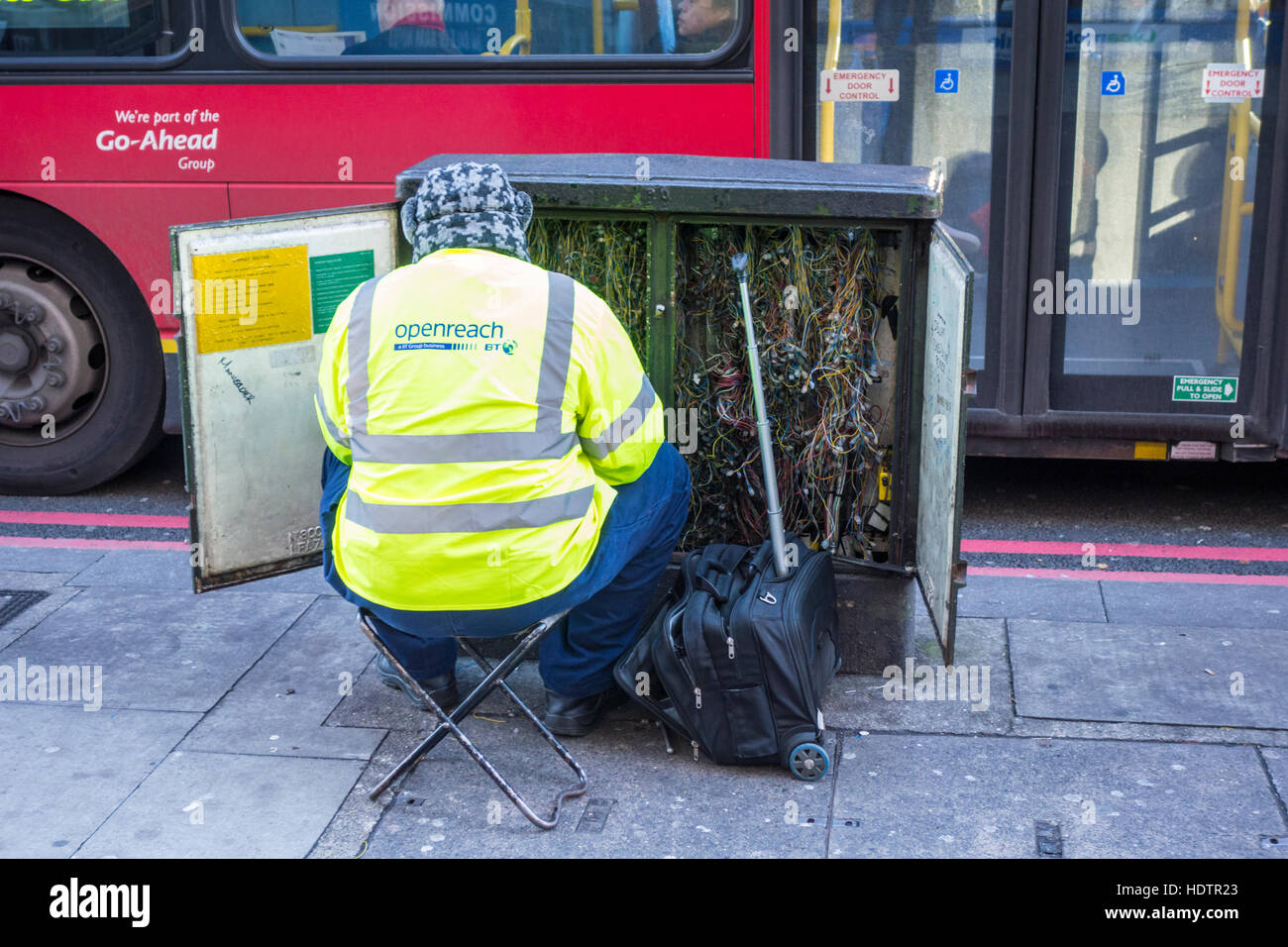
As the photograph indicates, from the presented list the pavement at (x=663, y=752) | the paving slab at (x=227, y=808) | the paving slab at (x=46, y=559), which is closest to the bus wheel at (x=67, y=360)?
the paving slab at (x=46, y=559)

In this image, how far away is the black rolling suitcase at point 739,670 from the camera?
3758mm

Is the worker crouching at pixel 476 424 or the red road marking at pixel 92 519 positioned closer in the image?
the worker crouching at pixel 476 424

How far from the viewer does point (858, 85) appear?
18.2 ft

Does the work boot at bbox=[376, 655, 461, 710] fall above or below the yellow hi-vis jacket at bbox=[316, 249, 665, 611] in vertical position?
below

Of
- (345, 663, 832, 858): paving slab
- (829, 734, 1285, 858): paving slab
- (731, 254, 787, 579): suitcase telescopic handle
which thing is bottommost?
(345, 663, 832, 858): paving slab

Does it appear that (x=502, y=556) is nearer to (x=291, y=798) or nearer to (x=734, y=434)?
(x=291, y=798)

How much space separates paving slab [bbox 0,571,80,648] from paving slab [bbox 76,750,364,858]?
3.87ft

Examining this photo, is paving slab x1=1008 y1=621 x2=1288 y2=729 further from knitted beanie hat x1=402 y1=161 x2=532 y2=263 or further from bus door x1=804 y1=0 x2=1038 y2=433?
knitted beanie hat x1=402 y1=161 x2=532 y2=263

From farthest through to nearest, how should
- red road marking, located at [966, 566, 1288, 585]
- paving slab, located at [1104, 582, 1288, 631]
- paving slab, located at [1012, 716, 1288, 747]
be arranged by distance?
red road marking, located at [966, 566, 1288, 585] → paving slab, located at [1104, 582, 1288, 631] → paving slab, located at [1012, 716, 1288, 747]

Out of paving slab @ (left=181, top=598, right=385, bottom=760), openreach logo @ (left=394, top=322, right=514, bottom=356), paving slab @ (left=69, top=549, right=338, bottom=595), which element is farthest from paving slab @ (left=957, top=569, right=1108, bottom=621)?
paving slab @ (left=69, top=549, right=338, bottom=595)

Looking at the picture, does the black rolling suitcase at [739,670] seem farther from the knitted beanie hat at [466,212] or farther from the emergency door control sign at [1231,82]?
the emergency door control sign at [1231,82]

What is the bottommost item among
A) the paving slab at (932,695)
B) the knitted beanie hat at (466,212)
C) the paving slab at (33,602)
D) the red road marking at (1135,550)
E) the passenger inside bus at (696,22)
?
the paving slab at (932,695)

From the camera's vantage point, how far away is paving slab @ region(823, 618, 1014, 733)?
4129 mm

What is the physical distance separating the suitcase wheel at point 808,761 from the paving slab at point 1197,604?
1.53 m
